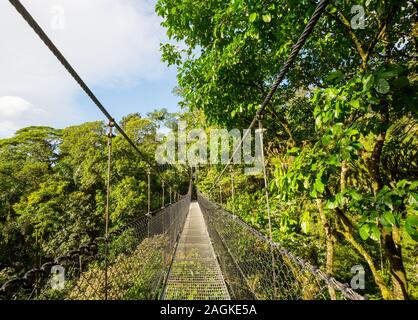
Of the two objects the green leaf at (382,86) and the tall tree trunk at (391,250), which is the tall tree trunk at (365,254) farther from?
the green leaf at (382,86)

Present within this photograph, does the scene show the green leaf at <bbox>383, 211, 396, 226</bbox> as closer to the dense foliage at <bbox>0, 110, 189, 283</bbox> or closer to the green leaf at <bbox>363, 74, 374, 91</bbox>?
the green leaf at <bbox>363, 74, 374, 91</bbox>

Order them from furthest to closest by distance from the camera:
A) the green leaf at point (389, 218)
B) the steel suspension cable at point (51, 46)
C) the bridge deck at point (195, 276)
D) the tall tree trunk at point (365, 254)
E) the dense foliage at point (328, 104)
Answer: the bridge deck at point (195, 276) → the tall tree trunk at point (365, 254) → the dense foliage at point (328, 104) → the green leaf at point (389, 218) → the steel suspension cable at point (51, 46)

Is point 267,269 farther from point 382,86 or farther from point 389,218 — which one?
point 382,86

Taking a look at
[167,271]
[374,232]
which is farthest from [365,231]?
[167,271]

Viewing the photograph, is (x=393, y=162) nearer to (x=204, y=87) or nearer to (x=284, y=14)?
(x=284, y=14)

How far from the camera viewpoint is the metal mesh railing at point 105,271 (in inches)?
29.8

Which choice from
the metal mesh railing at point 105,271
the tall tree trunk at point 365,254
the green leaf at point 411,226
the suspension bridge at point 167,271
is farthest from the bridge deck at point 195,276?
the green leaf at point 411,226

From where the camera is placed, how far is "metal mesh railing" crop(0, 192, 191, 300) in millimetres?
758

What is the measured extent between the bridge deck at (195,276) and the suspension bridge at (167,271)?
0.4 inches

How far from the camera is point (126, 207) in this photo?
474 inches

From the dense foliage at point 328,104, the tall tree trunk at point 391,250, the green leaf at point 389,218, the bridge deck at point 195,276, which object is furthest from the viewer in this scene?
the bridge deck at point 195,276

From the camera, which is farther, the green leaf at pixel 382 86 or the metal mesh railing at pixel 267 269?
the metal mesh railing at pixel 267 269

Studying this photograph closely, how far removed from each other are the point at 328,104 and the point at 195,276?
2.51 m

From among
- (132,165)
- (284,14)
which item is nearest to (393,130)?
(284,14)
